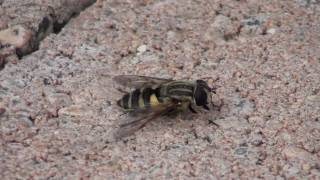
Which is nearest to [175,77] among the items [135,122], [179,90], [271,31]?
[179,90]

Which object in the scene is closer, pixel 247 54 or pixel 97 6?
pixel 247 54

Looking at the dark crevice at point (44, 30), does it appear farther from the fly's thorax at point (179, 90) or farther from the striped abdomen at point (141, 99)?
the fly's thorax at point (179, 90)

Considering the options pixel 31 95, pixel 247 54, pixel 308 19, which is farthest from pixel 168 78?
pixel 308 19

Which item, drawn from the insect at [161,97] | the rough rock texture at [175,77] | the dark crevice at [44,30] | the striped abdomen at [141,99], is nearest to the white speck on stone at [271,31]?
the rough rock texture at [175,77]

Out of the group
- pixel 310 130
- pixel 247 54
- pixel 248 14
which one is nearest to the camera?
pixel 310 130

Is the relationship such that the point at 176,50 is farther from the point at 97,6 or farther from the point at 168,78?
the point at 97,6

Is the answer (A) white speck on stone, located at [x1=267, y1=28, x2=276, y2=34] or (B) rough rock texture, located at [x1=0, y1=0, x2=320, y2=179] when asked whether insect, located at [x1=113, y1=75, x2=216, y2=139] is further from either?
(A) white speck on stone, located at [x1=267, y1=28, x2=276, y2=34]

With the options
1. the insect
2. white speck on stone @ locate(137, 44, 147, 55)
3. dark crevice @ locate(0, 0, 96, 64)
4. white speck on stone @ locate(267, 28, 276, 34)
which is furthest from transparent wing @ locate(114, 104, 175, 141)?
white speck on stone @ locate(267, 28, 276, 34)
